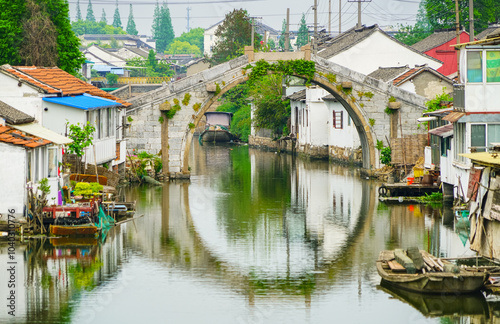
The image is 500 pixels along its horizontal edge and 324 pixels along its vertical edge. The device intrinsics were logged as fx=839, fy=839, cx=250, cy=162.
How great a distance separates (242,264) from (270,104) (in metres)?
45.7

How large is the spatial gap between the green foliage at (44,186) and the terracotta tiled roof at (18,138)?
3.97ft

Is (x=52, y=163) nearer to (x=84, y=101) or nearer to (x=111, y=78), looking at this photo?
(x=84, y=101)

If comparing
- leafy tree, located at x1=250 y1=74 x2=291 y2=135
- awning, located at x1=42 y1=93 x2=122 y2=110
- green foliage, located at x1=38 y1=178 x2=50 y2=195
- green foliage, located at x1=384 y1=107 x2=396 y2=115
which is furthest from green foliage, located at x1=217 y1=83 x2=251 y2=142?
green foliage, located at x1=38 y1=178 x2=50 y2=195

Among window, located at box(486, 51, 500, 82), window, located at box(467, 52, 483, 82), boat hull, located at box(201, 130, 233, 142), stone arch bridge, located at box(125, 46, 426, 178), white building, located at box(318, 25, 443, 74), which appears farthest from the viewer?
boat hull, located at box(201, 130, 233, 142)

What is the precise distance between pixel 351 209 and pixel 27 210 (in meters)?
13.7

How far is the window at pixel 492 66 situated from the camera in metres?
26.8

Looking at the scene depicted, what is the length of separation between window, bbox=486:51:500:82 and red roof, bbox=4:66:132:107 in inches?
653

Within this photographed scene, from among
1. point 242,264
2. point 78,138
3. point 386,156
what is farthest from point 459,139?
point 386,156

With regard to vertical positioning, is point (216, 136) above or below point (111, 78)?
below

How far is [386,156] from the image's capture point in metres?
45.3

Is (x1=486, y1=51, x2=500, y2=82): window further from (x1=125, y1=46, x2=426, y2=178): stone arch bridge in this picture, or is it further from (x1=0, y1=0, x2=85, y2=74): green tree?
(x1=0, y1=0, x2=85, y2=74): green tree

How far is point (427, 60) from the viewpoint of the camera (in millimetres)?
62719

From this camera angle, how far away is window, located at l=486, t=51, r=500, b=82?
26.8m

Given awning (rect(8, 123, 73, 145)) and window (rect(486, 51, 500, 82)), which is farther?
awning (rect(8, 123, 73, 145))
